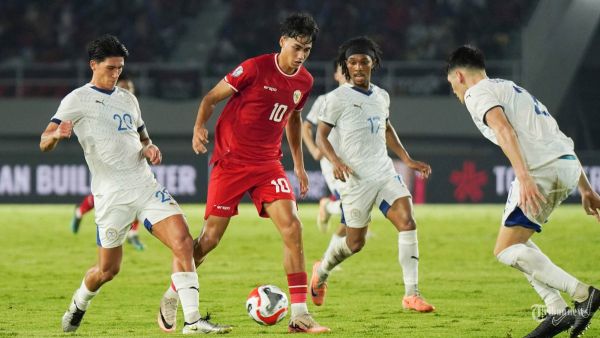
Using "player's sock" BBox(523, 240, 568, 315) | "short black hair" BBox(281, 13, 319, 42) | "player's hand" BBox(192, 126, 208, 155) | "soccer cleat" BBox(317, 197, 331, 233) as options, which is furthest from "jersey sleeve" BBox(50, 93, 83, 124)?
"soccer cleat" BBox(317, 197, 331, 233)

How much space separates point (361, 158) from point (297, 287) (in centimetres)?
211

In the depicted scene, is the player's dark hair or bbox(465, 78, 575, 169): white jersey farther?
the player's dark hair

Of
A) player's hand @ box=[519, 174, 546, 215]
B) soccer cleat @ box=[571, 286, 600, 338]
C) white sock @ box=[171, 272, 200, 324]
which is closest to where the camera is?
player's hand @ box=[519, 174, 546, 215]

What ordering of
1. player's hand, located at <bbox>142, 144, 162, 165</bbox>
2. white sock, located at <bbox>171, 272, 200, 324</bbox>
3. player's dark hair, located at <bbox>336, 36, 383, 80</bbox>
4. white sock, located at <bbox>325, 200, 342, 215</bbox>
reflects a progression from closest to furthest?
white sock, located at <bbox>171, 272, 200, 324</bbox> < player's hand, located at <bbox>142, 144, 162, 165</bbox> < player's dark hair, located at <bbox>336, 36, 383, 80</bbox> < white sock, located at <bbox>325, 200, 342, 215</bbox>

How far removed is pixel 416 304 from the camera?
8.66m

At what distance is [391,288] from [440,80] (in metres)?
15.8

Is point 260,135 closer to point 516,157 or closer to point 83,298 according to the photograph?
point 83,298

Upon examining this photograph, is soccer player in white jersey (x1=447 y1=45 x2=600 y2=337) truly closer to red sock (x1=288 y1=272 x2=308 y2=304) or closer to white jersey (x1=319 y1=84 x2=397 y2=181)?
red sock (x1=288 y1=272 x2=308 y2=304)

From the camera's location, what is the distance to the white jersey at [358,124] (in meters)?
9.42

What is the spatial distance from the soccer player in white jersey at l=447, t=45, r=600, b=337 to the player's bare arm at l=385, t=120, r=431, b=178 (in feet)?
7.61

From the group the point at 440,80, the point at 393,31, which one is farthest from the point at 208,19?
the point at 440,80

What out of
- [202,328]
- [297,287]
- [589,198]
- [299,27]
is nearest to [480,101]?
[589,198]

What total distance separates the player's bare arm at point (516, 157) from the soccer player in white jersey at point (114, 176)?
2.16 metres

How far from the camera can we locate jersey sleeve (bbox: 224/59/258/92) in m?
7.90
